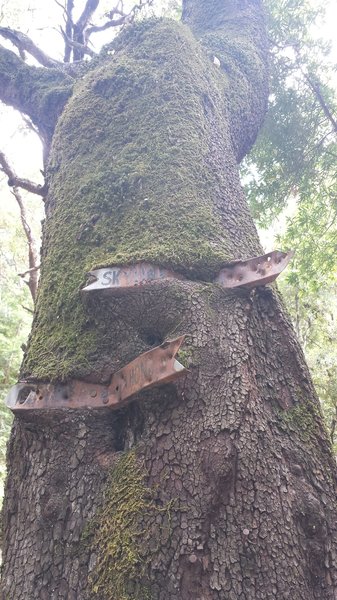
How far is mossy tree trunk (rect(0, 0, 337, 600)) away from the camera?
1.38 m

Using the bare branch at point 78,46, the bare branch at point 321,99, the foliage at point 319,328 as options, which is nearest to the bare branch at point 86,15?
the bare branch at point 78,46

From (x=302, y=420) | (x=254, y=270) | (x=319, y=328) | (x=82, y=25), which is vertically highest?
(x=82, y=25)

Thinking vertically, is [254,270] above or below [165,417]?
above

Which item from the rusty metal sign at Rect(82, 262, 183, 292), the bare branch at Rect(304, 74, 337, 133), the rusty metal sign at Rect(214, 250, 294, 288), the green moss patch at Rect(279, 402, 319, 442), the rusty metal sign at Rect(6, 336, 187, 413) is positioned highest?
the bare branch at Rect(304, 74, 337, 133)

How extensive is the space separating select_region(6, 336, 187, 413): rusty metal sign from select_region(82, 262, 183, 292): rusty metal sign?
0.35 m

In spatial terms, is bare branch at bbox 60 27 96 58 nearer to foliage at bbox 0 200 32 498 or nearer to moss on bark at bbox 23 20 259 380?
moss on bark at bbox 23 20 259 380

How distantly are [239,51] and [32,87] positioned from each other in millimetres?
1695

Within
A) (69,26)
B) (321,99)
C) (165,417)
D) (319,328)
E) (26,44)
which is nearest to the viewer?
(165,417)

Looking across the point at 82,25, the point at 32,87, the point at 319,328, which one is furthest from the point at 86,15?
the point at 319,328

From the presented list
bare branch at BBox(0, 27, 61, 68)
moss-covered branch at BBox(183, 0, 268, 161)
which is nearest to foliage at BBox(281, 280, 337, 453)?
moss-covered branch at BBox(183, 0, 268, 161)

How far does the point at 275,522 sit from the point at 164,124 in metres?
2.02

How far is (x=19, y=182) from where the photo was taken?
12.1 feet

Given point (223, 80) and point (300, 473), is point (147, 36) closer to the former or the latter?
point (223, 80)

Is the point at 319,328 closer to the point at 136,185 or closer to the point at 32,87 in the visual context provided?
the point at 32,87
